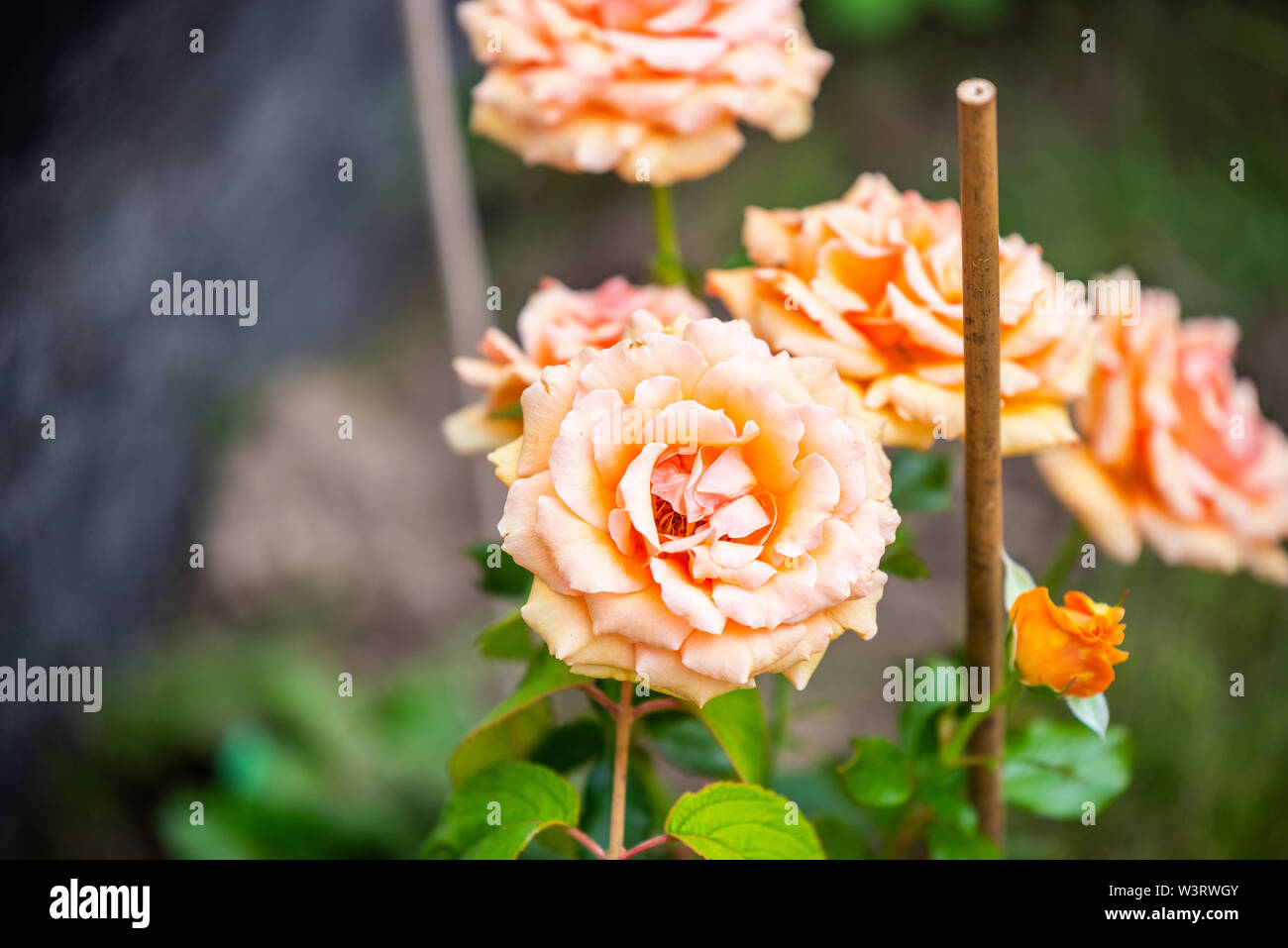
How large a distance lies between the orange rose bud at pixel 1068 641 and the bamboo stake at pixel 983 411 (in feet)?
0.12

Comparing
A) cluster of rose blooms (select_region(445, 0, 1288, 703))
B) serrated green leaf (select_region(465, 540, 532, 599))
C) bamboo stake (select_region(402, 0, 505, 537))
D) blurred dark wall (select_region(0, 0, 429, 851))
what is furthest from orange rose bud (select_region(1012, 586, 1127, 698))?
blurred dark wall (select_region(0, 0, 429, 851))

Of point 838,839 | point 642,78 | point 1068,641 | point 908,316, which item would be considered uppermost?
point 642,78

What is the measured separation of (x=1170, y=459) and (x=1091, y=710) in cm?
22

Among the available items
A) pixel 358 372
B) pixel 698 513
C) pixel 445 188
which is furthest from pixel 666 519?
pixel 358 372

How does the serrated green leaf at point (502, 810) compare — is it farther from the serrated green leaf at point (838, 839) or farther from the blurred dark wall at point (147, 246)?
the blurred dark wall at point (147, 246)

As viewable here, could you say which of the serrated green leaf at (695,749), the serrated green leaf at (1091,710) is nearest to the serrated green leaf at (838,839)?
the serrated green leaf at (695,749)

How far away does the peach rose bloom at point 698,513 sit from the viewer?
346mm

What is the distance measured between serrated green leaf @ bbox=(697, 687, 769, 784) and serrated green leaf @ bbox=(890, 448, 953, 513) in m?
0.16

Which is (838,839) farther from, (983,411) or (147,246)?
(147,246)

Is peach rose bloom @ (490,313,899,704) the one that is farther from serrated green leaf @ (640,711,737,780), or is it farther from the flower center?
serrated green leaf @ (640,711,737,780)

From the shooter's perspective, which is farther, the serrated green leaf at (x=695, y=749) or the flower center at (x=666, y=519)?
the serrated green leaf at (x=695, y=749)

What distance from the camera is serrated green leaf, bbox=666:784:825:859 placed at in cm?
39

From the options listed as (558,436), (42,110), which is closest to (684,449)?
(558,436)

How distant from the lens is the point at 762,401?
36cm
